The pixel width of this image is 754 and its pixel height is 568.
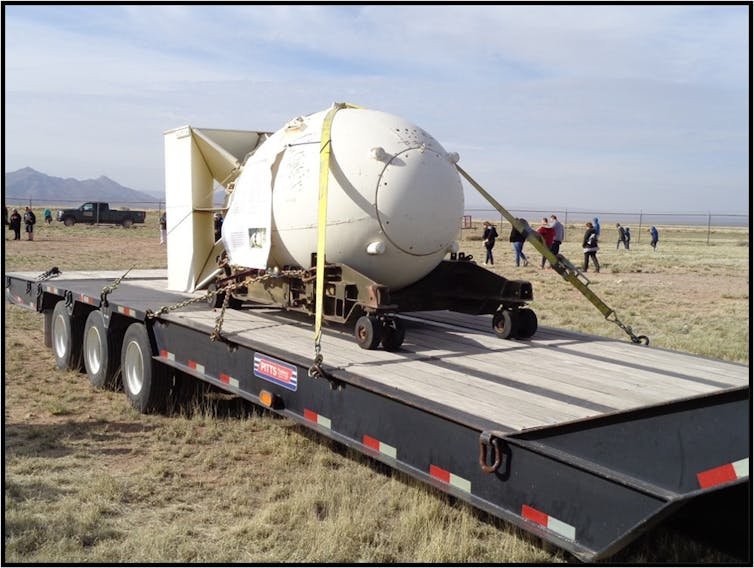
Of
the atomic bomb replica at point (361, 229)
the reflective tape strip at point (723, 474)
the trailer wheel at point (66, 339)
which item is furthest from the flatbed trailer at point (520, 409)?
the trailer wheel at point (66, 339)

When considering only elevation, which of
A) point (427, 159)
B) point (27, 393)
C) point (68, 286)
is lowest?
point (27, 393)

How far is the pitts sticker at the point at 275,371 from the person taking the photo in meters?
5.40

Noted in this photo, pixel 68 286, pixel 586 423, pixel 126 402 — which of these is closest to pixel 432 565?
pixel 586 423

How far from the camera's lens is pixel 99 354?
8977 millimetres

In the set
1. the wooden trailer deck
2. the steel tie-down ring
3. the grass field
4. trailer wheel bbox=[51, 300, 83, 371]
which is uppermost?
the wooden trailer deck

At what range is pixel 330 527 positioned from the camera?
5078 millimetres

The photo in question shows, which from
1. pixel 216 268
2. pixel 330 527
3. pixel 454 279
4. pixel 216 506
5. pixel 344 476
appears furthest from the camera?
pixel 216 268

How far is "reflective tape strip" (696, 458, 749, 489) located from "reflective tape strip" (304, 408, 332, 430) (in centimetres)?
243

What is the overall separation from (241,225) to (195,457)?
2.28 m

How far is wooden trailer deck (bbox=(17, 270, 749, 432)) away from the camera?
4.45 metres

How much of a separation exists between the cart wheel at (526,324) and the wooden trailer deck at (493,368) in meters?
0.10

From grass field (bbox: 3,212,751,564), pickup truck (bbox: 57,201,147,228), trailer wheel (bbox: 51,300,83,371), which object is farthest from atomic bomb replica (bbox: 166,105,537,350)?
pickup truck (bbox: 57,201,147,228)

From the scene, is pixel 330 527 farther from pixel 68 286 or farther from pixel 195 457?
pixel 68 286

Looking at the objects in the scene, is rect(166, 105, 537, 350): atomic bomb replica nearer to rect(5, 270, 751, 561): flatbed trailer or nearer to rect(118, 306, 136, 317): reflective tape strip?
rect(5, 270, 751, 561): flatbed trailer
